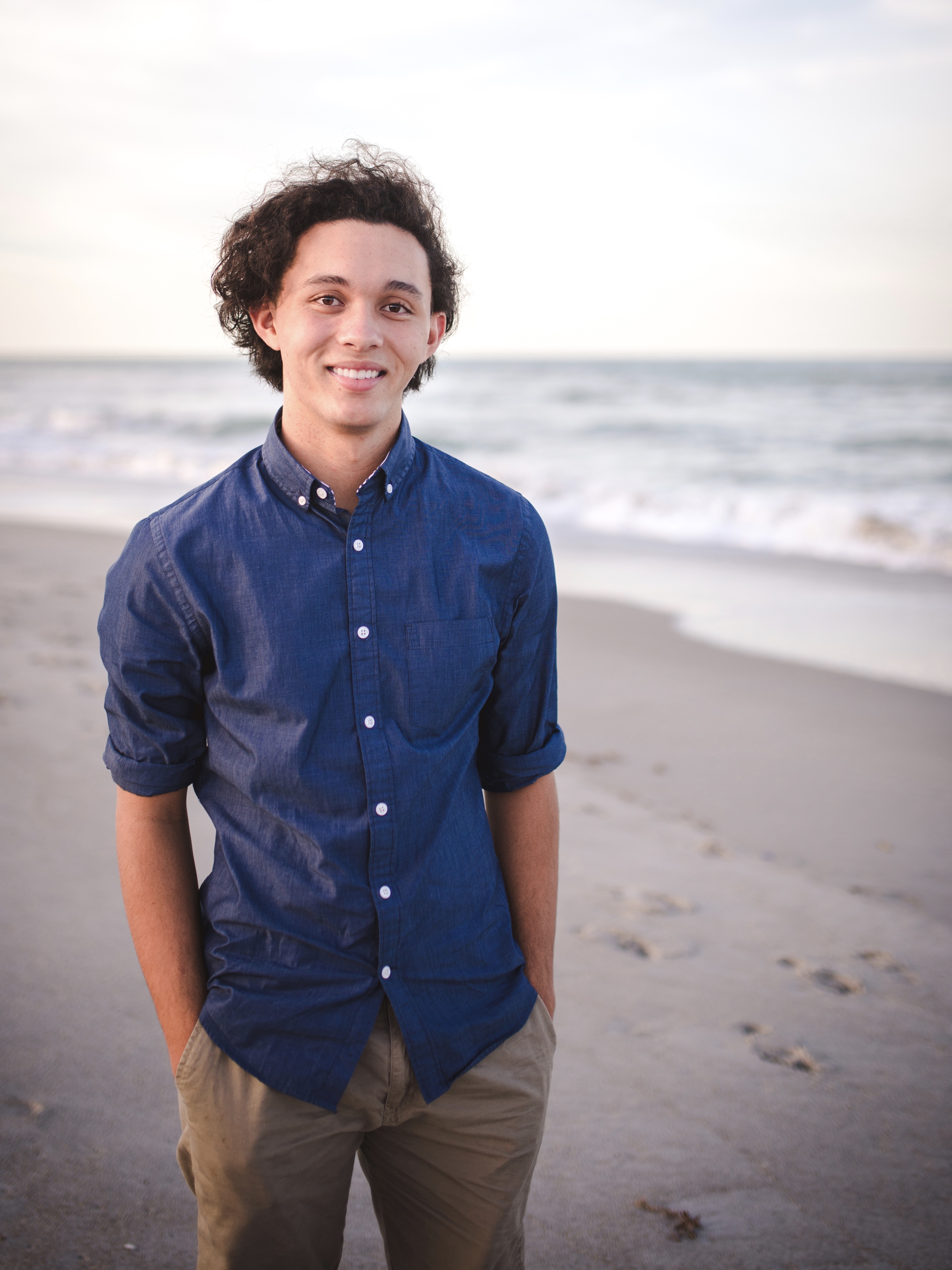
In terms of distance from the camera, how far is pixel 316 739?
1475mm

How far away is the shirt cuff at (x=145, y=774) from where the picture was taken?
152 centimetres

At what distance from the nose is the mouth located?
0.11 feet

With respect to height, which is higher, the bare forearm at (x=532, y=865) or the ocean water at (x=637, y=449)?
the ocean water at (x=637, y=449)

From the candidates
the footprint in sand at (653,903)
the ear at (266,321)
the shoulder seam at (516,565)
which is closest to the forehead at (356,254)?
the ear at (266,321)

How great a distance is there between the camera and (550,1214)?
2.32 metres

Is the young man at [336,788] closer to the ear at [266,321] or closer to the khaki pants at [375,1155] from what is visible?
the khaki pants at [375,1155]

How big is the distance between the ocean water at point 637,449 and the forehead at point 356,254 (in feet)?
34.0

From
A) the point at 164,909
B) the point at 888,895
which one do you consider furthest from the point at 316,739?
the point at 888,895

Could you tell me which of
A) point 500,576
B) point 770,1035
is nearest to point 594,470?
point 770,1035

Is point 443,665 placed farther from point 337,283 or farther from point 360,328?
point 337,283

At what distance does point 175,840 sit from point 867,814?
3989 mm

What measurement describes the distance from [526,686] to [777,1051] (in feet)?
6.44

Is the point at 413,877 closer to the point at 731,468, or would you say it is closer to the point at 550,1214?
the point at 550,1214

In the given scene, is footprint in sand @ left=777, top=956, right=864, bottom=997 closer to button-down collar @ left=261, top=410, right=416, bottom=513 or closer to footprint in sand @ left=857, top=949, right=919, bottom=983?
footprint in sand @ left=857, top=949, right=919, bottom=983
